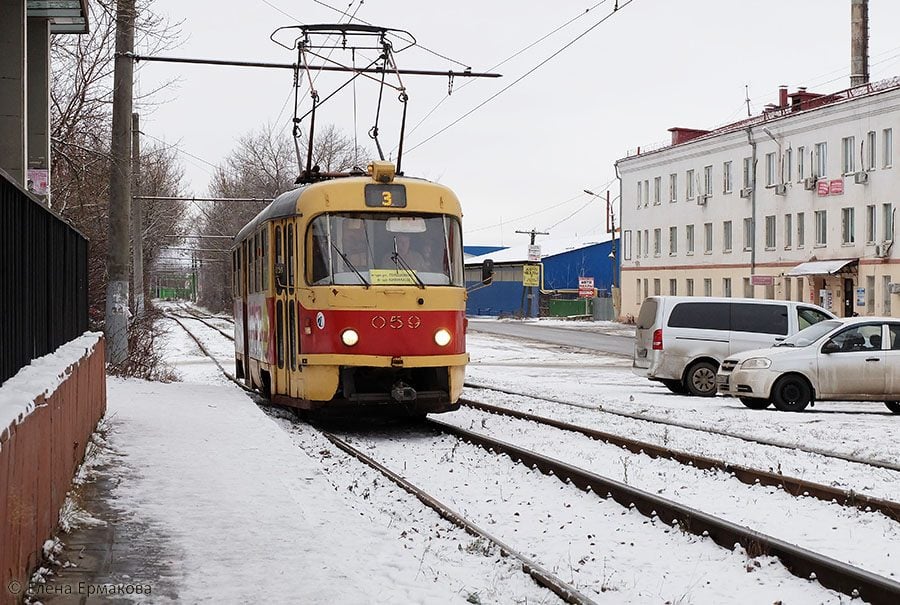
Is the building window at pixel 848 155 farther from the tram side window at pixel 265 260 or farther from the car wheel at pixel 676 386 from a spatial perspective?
the tram side window at pixel 265 260

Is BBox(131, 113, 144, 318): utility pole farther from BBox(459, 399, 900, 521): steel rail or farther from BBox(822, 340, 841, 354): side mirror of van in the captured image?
BBox(459, 399, 900, 521): steel rail

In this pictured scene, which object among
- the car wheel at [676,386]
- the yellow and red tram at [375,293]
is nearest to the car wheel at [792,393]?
the car wheel at [676,386]

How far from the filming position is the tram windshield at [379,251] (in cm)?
1416

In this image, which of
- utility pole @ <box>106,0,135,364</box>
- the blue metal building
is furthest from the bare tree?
utility pole @ <box>106,0,135,364</box>

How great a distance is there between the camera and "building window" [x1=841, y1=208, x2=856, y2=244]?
48406mm

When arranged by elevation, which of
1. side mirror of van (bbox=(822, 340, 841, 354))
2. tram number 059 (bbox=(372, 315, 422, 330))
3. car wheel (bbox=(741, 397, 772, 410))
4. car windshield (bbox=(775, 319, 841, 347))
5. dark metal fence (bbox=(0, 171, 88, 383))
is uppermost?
dark metal fence (bbox=(0, 171, 88, 383))

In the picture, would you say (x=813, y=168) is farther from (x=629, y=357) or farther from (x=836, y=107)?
(x=629, y=357)

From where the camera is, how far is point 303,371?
14219 mm

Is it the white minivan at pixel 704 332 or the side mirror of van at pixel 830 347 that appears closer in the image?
the side mirror of van at pixel 830 347

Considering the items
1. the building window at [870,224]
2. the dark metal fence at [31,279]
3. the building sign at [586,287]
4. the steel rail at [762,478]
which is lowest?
the steel rail at [762,478]

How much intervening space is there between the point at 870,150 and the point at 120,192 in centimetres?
3447

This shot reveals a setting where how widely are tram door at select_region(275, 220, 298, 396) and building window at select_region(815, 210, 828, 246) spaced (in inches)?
1539

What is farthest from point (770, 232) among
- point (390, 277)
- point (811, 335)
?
point (390, 277)

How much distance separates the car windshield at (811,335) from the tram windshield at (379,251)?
23.3 feet
